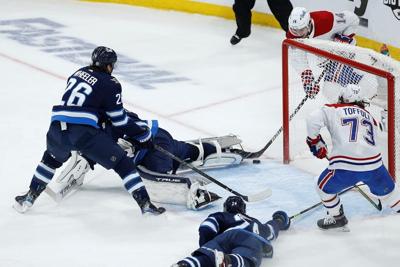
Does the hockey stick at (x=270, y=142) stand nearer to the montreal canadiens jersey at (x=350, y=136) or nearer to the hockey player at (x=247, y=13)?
the montreal canadiens jersey at (x=350, y=136)

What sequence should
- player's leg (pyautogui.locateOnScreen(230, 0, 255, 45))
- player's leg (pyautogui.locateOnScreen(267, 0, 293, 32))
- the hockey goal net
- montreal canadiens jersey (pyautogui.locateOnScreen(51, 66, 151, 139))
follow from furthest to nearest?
player's leg (pyautogui.locateOnScreen(230, 0, 255, 45))
player's leg (pyautogui.locateOnScreen(267, 0, 293, 32))
the hockey goal net
montreal canadiens jersey (pyautogui.locateOnScreen(51, 66, 151, 139))

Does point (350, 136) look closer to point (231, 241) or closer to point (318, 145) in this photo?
point (318, 145)

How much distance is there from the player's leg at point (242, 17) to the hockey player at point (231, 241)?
3.84m

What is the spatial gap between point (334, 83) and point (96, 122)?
4.97 feet

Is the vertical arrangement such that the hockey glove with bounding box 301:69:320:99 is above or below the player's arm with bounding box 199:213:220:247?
above

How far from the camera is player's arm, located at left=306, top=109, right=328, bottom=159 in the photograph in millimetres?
4734

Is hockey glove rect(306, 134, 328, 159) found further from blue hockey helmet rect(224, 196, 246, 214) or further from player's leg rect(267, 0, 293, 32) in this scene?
player's leg rect(267, 0, 293, 32)

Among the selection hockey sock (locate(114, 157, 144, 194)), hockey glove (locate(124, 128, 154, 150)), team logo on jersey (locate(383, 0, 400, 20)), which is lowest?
hockey sock (locate(114, 157, 144, 194))

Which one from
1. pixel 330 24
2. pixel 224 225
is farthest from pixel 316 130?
pixel 330 24

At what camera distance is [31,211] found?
16.8ft

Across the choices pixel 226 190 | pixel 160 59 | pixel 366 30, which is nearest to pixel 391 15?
pixel 366 30

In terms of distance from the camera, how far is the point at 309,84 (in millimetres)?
5855

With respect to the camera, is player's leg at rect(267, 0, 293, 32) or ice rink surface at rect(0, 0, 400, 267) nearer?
ice rink surface at rect(0, 0, 400, 267)

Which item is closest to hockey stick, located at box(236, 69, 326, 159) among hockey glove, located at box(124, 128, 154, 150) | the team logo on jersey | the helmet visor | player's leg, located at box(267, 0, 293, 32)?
the helmet visor
